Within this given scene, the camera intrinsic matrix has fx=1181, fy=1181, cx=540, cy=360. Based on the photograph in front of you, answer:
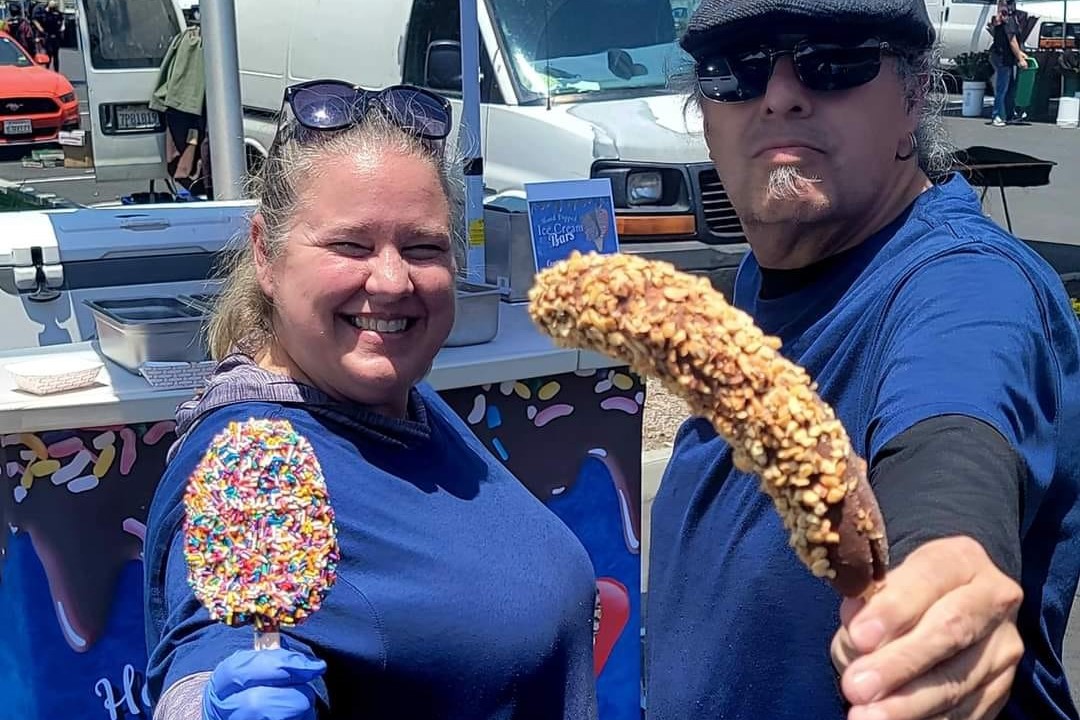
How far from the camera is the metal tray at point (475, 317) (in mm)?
3275

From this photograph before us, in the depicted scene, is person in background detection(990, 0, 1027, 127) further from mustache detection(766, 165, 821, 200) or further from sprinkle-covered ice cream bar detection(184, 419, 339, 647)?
sprinkle-covered ice cream bar detection(184, 419, 339, 647)

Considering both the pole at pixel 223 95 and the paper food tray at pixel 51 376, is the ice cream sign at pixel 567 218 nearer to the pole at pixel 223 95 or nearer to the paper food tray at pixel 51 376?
the pole at pixel 223 95

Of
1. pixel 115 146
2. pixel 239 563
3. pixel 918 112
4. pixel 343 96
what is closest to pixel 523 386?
pixel 343 96

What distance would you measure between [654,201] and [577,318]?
6515 mm

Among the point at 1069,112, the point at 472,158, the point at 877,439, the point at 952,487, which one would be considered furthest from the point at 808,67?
the point at 1069,112

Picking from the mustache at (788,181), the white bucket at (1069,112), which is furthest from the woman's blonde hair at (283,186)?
the white bucket at (1069,112)

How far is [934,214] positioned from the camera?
1.59 m

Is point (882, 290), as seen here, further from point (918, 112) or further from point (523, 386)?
point (523, 386)

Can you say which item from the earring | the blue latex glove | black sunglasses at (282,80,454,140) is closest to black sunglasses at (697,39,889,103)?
the earring

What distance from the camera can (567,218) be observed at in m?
3.63

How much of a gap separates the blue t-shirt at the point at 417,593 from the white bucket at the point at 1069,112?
20704 mm

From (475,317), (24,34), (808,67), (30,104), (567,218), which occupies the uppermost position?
(808,67)

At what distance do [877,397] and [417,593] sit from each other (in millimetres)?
740

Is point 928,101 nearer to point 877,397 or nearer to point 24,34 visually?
point 877,397
